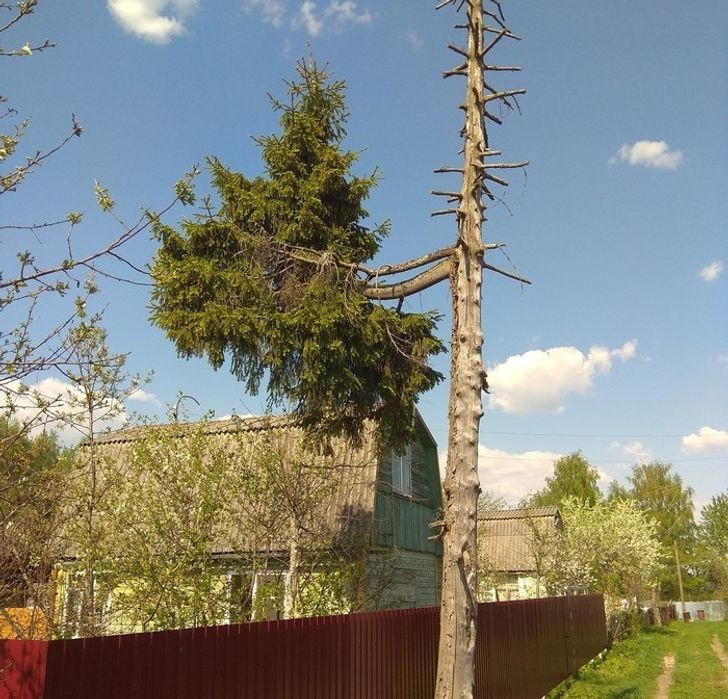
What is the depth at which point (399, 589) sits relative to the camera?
16.5 metres

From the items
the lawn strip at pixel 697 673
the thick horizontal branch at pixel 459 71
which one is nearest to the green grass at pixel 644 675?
the lawn strip at pixel 697 673

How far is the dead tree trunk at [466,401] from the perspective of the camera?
672 centimetres

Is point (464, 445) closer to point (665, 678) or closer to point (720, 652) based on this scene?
point (665, 678)

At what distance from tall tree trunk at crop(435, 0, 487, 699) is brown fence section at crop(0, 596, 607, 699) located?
30.0 inches

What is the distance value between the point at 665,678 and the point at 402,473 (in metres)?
8.31

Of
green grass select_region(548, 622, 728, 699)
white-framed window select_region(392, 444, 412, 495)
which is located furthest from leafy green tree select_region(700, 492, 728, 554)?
white-framed window select_region(392, 444, 412, 495)

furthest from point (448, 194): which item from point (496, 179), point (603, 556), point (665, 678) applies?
point (603, 556)

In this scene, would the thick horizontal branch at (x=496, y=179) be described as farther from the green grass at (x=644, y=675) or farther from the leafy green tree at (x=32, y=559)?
the green grass at (x=644, y=675)

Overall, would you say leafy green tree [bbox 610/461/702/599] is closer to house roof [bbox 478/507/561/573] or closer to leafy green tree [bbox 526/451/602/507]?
leafy green tree [bbox 526/451/602/507]

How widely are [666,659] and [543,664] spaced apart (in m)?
10.5

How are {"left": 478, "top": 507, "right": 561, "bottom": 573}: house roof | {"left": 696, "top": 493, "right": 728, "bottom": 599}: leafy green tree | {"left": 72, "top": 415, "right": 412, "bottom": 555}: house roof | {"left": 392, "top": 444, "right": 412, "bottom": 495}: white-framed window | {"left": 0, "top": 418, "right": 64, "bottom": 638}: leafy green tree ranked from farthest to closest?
{"left": 696, "top": 493, "right": 728, "bottom": 599}: leafy green tree < {"left": 478, "top": 507, "right": 561, "bottom": 573}: house roof < {"left": 392, "top": 444, "right": 412, "bottom": 495}: white-framed window < {"left": 72, "top": 415, "right": 412, "bottom": 555}: house roof < {"left": 0, "top": 418, "right": 64, "bottom": 638}: leafy green tree

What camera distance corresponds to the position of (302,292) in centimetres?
962

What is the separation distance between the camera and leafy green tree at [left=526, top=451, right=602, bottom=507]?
6079 cm

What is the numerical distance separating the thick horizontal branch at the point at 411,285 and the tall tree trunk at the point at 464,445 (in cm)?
32
